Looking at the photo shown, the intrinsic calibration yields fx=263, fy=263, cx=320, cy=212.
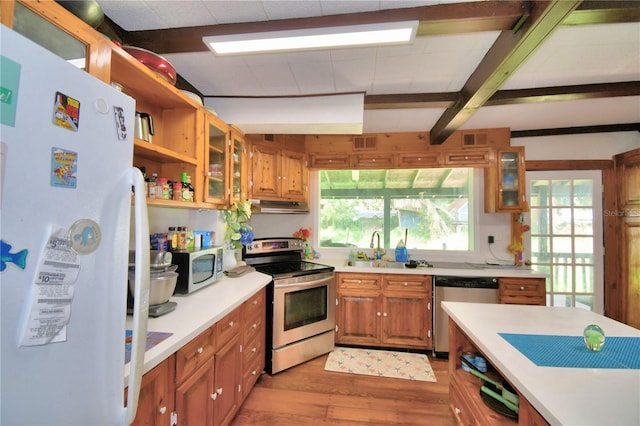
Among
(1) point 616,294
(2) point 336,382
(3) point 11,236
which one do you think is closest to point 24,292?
(3) point 11,236

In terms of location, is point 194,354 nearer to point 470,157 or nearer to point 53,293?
point 53,293

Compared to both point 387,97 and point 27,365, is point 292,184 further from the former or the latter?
point 27,365

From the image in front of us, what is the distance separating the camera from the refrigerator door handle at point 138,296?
0.73 meters

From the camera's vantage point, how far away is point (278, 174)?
306cm

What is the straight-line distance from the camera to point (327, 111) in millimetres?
2350

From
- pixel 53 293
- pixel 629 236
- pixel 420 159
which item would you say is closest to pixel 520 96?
pixel 420 159

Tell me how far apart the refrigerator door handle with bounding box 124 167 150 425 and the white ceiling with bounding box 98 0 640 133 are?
123 centimetres

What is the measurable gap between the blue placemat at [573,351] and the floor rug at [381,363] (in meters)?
1.42

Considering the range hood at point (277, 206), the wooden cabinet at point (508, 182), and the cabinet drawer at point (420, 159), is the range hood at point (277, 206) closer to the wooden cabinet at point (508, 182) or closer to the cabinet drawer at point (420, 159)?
the cabinet drawer at point (420, 159)

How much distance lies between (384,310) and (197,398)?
207 cm

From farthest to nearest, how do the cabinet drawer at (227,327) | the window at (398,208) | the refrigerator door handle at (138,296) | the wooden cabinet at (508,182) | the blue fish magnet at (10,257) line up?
the window at (398,208) < the wooden cabinet at (508,182) < the cabinet drawer at (227,327) < the refrigerator door handle at (138,296) < the blue fish magnet at (10,257)

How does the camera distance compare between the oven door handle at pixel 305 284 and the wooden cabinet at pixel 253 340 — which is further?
the oven door handle at pixel 305 284

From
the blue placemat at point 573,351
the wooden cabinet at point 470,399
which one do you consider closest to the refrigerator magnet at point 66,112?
the wooden cabinet at point 470,399

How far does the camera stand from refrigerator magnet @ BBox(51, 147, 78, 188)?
1.92ft
